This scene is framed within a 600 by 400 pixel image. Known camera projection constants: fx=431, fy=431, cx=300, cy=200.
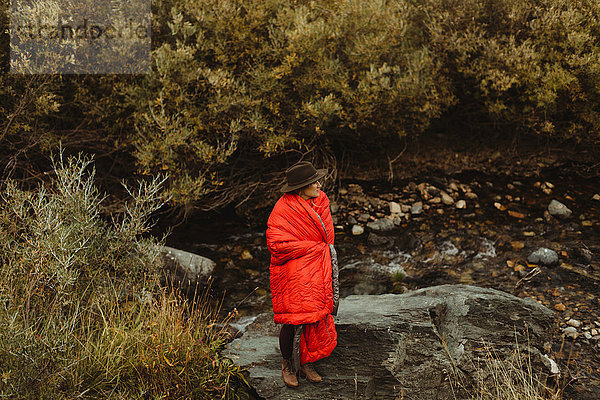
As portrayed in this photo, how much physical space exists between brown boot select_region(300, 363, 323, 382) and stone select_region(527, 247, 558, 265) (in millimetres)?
5569

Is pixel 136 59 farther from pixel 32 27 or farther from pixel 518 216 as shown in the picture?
pixel 518 216

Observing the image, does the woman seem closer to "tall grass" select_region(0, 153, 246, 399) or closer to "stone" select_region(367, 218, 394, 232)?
"tall grass" select_region(0, 153, 246, 399)

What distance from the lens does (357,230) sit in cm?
988

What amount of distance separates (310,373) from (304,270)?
3.90 ft

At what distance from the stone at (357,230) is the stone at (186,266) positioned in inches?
131

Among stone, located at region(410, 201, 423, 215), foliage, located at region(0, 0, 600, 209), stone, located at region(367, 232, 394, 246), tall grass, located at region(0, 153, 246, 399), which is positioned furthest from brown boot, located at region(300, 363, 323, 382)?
stone, located at region(410, 201, 423, 215)

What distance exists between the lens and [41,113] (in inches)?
328

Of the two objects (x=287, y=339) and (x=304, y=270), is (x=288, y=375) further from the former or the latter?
(x=304, y=270)

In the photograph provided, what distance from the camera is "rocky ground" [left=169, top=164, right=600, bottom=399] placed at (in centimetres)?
726

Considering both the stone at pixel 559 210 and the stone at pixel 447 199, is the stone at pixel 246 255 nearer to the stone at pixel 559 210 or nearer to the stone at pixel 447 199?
the stone at pixel 447 199

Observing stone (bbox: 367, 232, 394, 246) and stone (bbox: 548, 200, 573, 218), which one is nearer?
stone (bbox: 367, 232, 394, 246)

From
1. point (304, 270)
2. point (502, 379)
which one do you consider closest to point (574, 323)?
point (502, 379)

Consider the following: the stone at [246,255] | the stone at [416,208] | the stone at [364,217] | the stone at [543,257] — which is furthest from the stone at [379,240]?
the stone at [543,257]

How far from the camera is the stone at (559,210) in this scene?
9.73 metres
